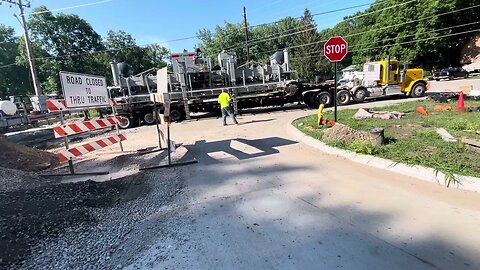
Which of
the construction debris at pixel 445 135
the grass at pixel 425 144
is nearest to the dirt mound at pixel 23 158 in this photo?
the grass at pixel 425 144

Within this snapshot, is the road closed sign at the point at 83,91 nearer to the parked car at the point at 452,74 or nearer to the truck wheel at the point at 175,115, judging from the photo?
the truck wheel at the point at 175,115

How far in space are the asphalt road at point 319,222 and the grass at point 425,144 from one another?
58 centimetres

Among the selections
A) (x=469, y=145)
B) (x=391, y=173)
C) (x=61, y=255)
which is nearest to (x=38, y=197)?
(x=61, y=255)

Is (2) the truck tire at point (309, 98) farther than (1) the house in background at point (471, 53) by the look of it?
No

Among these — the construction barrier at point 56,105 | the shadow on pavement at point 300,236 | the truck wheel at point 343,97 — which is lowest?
the shadow on pavement at point 300,236

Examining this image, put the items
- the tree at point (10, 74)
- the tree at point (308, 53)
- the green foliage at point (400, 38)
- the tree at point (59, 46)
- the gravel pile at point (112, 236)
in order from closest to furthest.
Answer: the gravel pile at point (112, 236)
the tree at point (59, 46)
the green foliage at point (400, 38)
the tree at point (308, 53)
the tree at point (10, 74)

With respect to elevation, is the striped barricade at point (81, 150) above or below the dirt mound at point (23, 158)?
above

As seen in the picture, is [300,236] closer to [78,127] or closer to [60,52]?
[78,127]

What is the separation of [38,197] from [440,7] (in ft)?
182

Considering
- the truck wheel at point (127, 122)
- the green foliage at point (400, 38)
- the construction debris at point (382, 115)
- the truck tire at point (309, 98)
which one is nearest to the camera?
the construction debris at point (382, 115)

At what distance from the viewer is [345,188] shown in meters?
4.85

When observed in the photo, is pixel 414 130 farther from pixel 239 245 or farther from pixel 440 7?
pixel 440 7

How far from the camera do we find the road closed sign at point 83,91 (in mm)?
6734

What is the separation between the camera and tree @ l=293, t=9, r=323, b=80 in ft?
150
